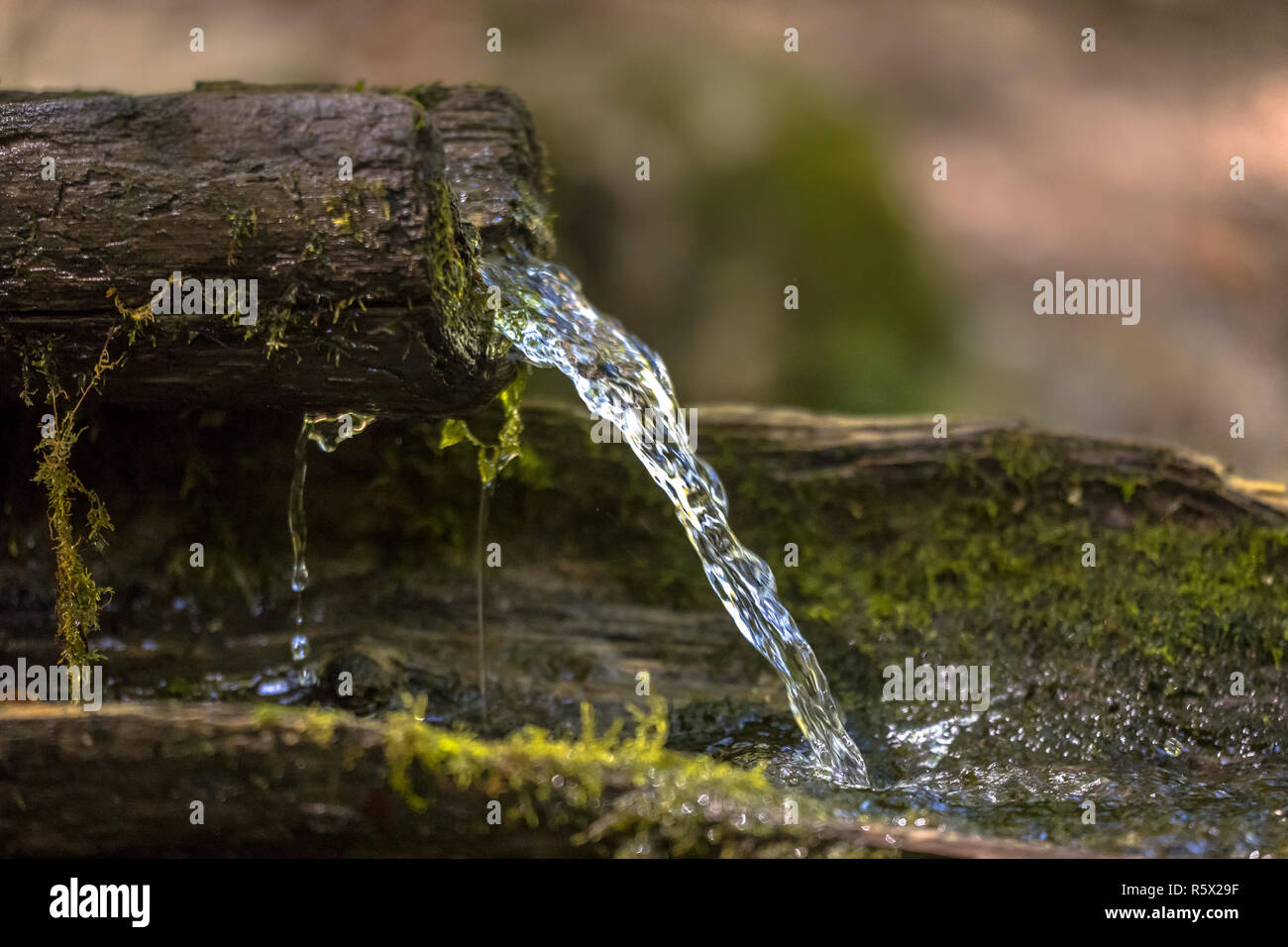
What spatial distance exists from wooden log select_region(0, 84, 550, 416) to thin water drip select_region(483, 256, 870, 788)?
0.20m

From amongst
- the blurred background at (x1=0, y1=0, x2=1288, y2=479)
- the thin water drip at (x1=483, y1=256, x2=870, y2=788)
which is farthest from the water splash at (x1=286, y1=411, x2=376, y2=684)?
the blurred background at (x1=0, y1=0, x2=1288, y2=479)

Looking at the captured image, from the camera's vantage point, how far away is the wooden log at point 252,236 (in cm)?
170

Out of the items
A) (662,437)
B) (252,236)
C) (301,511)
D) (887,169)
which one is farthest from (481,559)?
(887,169)

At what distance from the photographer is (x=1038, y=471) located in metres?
2.68

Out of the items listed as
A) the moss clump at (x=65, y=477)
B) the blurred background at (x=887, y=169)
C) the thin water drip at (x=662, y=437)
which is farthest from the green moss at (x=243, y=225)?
the blurred background at (x=887, y=169)

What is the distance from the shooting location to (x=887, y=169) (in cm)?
528

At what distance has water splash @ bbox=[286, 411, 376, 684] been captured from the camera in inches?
94.2

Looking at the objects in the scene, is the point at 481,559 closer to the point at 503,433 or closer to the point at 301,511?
the point at 503,433

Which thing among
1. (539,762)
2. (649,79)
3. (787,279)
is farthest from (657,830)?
(649,79)

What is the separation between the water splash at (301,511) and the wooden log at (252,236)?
1.43 ft

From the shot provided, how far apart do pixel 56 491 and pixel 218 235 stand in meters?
0.82

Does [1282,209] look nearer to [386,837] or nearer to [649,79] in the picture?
[649,79]

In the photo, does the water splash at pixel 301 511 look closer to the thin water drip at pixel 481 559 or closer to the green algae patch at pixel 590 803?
the thin water drip at pixel 481 559

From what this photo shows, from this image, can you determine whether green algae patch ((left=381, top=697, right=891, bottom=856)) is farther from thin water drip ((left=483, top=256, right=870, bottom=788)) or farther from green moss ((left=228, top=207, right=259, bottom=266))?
green moss ((left=228, top=207, right=259, bottom=266))
